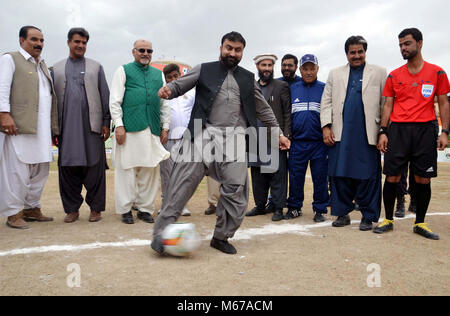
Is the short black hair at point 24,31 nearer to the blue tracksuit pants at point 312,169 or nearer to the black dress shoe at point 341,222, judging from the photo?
the blue tracksuit pants at point 312,169

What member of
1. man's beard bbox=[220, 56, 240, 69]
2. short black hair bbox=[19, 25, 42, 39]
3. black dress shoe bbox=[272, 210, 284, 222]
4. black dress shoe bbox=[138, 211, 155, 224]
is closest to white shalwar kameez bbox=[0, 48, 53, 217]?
short black hair bbox=[19, 25, 42, 39]

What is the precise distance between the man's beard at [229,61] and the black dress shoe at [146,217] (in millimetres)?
2342

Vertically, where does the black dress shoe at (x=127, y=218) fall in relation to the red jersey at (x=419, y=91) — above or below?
below

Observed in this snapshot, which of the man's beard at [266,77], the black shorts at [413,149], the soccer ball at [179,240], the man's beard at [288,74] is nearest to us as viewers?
the soccer ball at [179,240]

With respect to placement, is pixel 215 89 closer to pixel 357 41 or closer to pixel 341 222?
pixel 357 41

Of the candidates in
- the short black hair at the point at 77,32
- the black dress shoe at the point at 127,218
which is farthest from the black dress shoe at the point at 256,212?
the short black hair at the point at 77,32

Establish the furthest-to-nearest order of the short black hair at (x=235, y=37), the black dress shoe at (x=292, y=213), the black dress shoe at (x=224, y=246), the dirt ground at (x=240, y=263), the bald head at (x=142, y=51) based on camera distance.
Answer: the black dress shoe at (x=292, y=213)
the bald head at (x=142, y=51)
the short black hair at (x=235, y=37)
the black dress shoe at (x=224, y=246)
the dirt ground at (x=240, y=263)

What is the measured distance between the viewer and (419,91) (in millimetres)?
4355

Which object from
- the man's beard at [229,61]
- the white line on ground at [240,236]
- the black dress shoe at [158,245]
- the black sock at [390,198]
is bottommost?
the white line on ground at [240,236]

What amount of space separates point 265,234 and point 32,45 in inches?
147

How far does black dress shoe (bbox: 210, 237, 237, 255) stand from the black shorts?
2181mm

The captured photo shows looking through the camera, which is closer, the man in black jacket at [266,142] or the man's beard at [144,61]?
the man's beard at [144,61]

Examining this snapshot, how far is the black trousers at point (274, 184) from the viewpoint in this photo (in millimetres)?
5484

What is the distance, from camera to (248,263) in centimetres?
333
